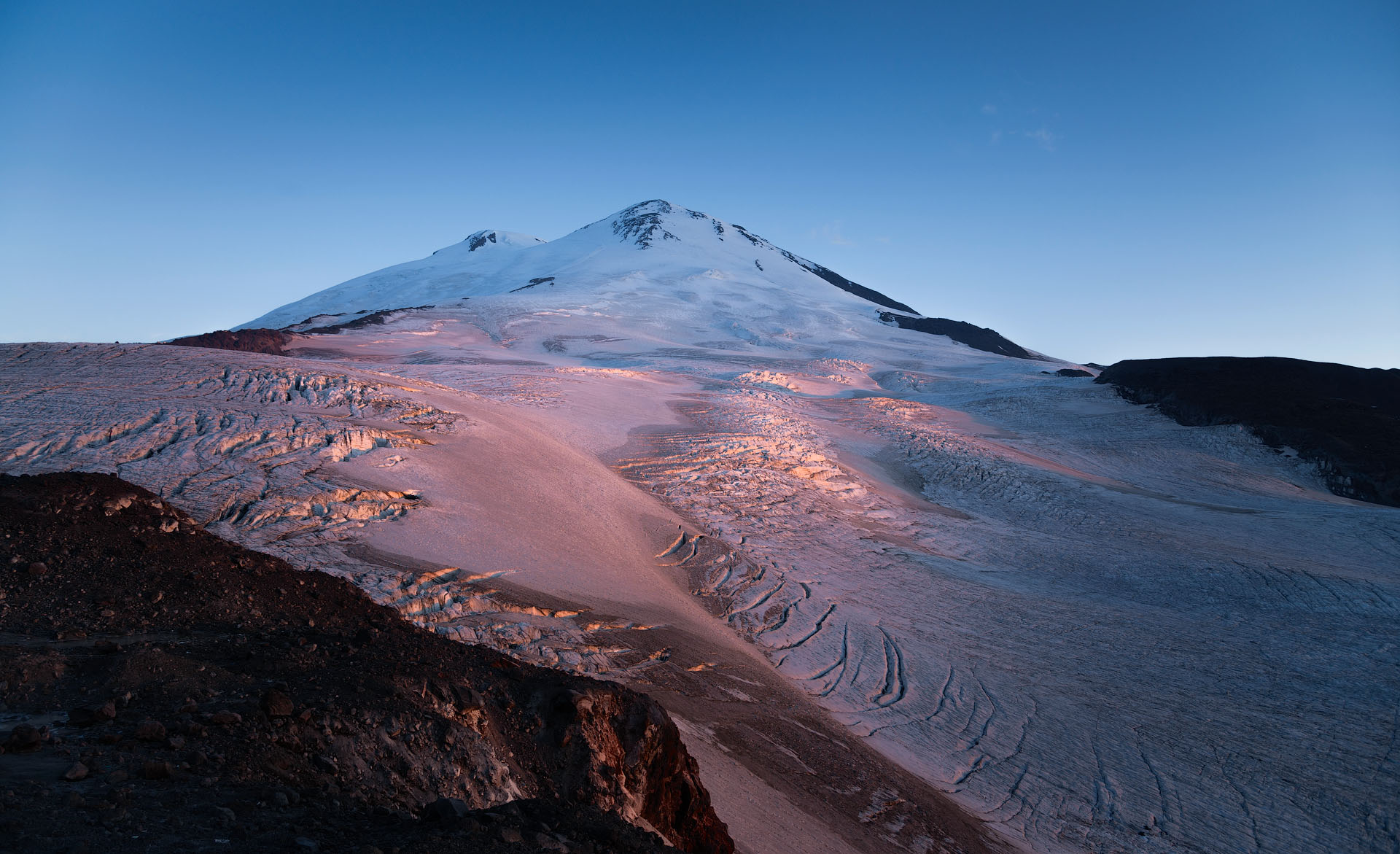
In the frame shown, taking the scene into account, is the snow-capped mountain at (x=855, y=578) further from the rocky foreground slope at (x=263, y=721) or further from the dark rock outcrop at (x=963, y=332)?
the dark rock outcrop at (x=963, y=332)

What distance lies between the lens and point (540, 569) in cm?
1062

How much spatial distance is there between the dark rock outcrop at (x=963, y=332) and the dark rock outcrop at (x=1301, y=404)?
1234 inches

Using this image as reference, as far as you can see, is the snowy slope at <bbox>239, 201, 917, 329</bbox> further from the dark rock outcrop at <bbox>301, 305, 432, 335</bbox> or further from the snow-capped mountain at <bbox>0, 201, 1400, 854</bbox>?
the snow-capped mountain at <bbox>0, 201, 1400, 854</bbox>

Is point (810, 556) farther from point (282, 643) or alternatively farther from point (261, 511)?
point (282, 643)

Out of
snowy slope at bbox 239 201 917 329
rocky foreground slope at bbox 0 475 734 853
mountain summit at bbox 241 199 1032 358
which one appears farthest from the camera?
snowy slope at bbox 239 201 917 329

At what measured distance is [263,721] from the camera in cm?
414

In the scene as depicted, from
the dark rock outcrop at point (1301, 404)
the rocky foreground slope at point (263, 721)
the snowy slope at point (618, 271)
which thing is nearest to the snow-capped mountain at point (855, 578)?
the dark rock outcrop at point (1301, 404)

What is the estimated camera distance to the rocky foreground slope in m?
3.30

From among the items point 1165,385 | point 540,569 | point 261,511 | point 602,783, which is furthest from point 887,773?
point 1165,385

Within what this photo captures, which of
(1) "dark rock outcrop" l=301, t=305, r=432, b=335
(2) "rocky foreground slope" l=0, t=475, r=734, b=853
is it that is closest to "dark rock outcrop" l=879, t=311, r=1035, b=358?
(1) "dark rock outcrop" l=301, t=305, r=432, b=335

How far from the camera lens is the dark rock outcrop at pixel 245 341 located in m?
27.5

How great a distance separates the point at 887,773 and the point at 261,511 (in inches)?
336

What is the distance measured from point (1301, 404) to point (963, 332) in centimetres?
4690

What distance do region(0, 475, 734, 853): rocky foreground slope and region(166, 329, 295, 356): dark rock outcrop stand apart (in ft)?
72.9
